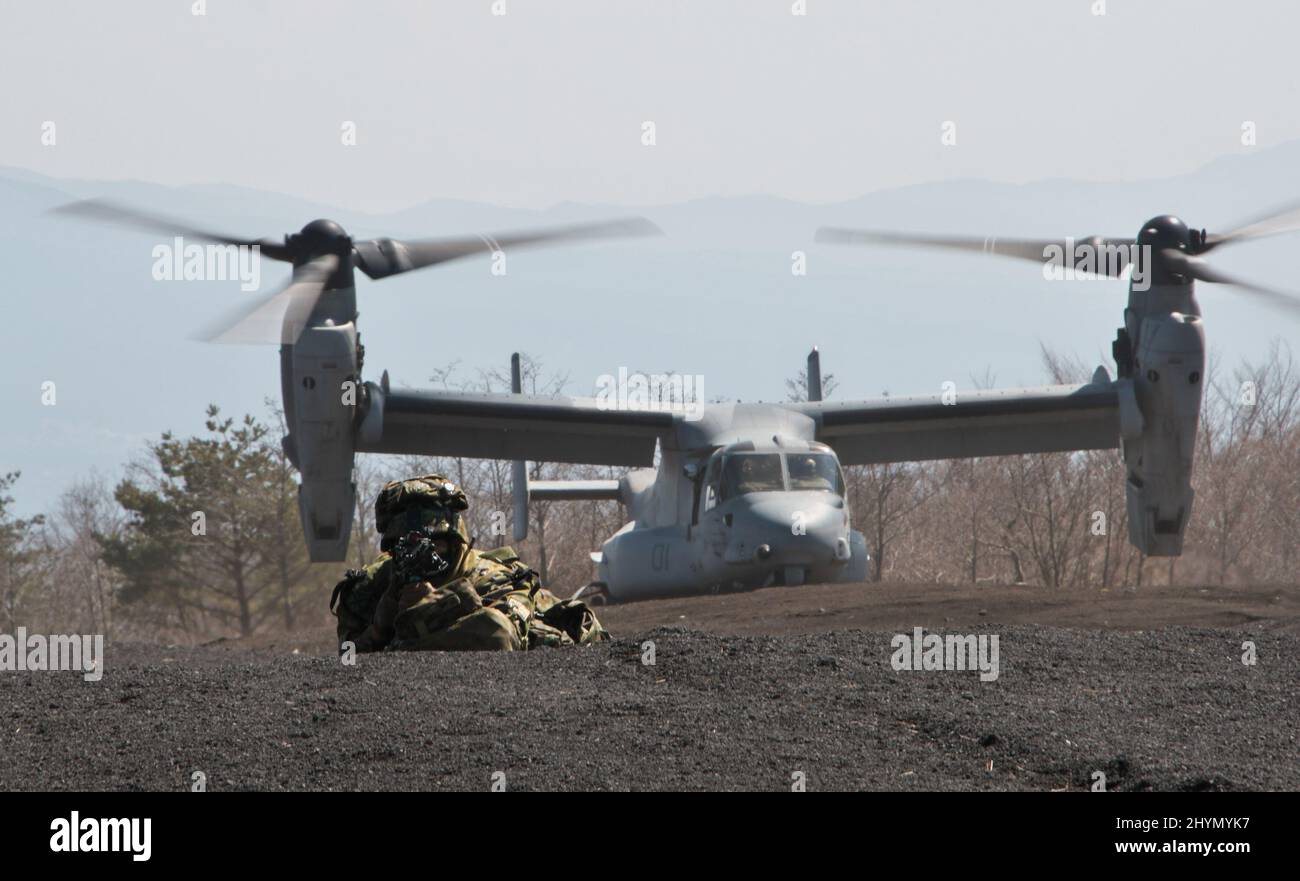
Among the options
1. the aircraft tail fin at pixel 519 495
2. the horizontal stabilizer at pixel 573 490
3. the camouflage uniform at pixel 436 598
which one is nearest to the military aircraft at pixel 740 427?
the horizontal stabilizer at pixel 573 490

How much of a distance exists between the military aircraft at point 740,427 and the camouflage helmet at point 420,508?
6.75m

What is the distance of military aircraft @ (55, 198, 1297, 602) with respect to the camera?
1702 cm

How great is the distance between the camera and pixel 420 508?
8.85 metres

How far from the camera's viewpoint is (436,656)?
8250mm

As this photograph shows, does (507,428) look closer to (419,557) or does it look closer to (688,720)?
(419,557)

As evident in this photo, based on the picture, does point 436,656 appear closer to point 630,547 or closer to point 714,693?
point 714,693

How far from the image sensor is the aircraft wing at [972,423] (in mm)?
19438

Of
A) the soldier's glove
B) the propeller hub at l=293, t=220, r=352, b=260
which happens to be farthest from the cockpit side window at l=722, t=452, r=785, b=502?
the soldier's glove

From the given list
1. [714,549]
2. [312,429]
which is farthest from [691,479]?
[312,429]

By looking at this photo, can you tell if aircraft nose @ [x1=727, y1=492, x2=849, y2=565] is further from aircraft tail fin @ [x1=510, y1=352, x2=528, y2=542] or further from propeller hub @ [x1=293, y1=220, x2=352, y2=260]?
aircraft tail fin @ [x1=510, y1=352, x2=528, y2=542]

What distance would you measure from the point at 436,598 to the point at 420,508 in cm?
59

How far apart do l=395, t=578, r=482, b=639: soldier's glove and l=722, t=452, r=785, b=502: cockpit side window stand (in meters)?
9.56
